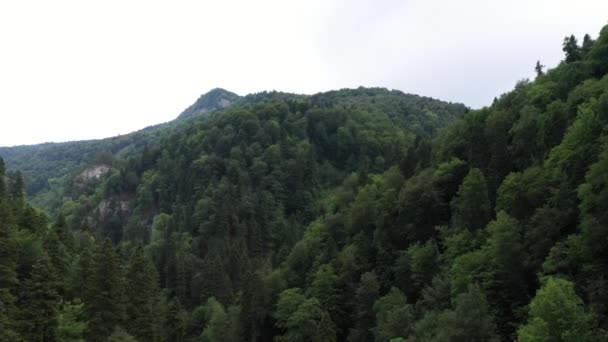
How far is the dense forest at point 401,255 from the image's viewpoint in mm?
50312

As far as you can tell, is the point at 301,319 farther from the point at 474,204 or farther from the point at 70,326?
the point at 70,326

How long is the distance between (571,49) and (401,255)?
44.8 metres

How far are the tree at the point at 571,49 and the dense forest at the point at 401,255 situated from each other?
0.88 ft

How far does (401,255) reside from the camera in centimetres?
8312

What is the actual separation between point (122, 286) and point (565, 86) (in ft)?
209

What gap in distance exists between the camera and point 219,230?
144 metres

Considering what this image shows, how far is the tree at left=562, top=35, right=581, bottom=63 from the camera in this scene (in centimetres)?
9381

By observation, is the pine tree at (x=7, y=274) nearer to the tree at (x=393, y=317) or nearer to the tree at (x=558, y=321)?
the tree at (x=393, y=317)

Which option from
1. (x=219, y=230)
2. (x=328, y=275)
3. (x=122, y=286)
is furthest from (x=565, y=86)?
(x=219, y=230)

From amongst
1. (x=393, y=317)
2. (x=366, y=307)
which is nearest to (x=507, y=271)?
(x=393, y=317)

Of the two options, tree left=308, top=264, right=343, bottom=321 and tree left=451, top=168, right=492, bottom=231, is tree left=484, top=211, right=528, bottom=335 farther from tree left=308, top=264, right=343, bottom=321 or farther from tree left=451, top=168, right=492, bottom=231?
tree left=308, top=264, right=343, bottom=321

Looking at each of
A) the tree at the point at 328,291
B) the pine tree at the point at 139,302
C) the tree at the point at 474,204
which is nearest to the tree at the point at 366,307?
the tree at the point at 328,291

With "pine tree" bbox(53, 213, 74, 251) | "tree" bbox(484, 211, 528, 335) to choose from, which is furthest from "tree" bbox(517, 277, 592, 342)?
"pine tree" bbox(53, 213, 74, 251)

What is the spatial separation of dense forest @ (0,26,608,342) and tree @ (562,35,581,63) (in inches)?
10.5
